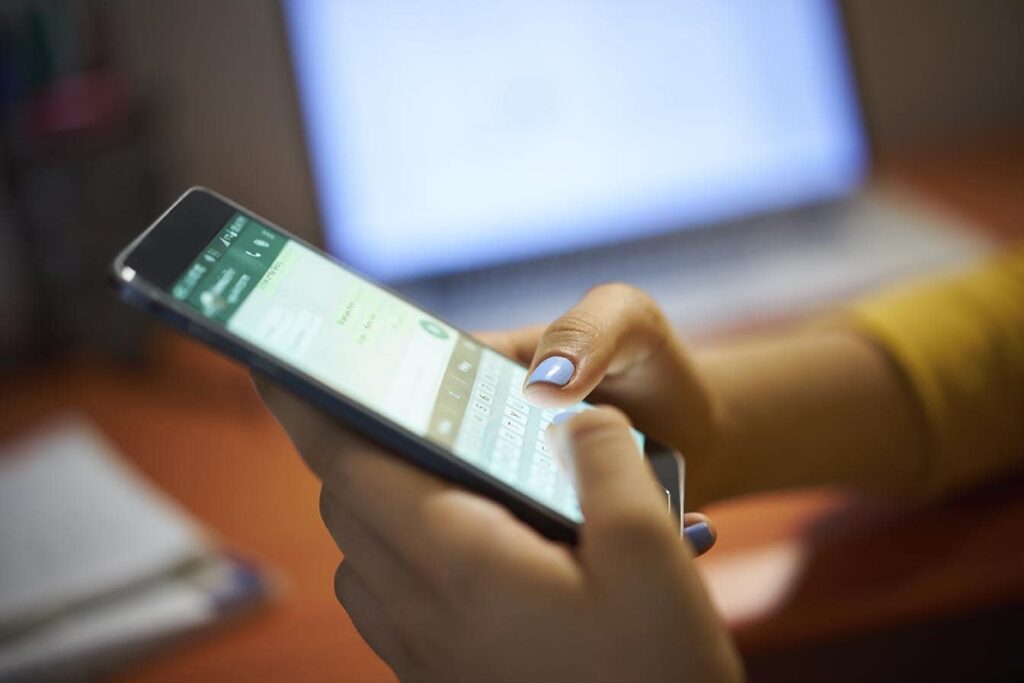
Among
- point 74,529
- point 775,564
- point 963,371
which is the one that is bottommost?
point 74,529

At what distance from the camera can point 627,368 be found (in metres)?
0.43

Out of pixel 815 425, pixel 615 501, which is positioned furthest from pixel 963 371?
pixel 615 501

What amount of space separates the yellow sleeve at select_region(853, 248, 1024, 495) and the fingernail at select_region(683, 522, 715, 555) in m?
0.21

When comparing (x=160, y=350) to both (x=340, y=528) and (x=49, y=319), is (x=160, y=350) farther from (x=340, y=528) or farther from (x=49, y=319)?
(x=340, y=528)

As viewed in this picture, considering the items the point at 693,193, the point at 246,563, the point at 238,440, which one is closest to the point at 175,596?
the point at 246,563

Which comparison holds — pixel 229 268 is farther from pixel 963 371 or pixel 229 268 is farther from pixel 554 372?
pixel 963 371

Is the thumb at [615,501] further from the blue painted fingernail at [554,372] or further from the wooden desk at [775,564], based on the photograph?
the wooden desk at [775,564]

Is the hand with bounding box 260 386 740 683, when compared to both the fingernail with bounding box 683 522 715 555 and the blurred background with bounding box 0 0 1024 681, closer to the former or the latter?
the fingernail with bounding box 683 522 715 555

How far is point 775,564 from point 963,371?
6.0 inches

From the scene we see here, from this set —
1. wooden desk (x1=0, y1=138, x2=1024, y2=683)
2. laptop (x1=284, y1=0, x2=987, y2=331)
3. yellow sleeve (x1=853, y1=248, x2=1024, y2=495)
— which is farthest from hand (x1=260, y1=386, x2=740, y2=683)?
laptop (x1=284, y1=0, x2=987, y2=331)

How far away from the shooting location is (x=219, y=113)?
0.85m

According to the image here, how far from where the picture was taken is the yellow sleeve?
466 mm

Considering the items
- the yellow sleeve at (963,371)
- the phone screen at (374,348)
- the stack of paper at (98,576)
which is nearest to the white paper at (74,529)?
the stack of paper at (98,576)

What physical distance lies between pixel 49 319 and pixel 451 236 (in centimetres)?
38
